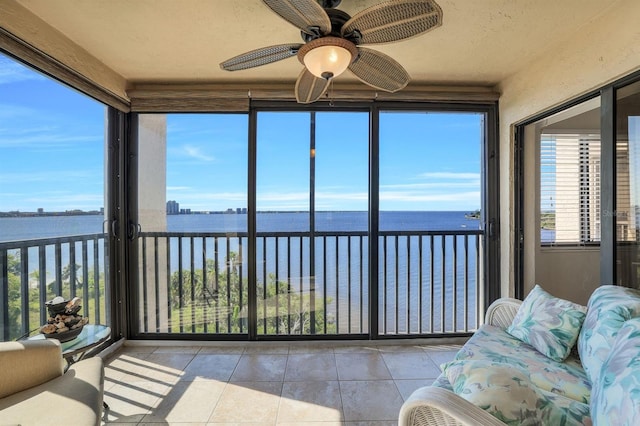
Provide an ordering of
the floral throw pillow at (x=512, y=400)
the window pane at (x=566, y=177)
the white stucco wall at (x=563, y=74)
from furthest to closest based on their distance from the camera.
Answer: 1. the window pane at (x=566, y=177)
2. the white stucco wall at (x=563, y=74)
3. the floral throw pillow at (x=512, y=400)

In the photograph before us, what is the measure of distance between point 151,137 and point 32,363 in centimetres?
202

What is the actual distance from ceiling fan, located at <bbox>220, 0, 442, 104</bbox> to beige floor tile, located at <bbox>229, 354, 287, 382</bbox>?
2111 mm

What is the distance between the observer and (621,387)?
33.7 inches

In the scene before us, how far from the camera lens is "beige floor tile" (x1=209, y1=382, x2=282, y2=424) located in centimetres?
181

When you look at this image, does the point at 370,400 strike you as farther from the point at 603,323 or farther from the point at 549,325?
the point at 603,323

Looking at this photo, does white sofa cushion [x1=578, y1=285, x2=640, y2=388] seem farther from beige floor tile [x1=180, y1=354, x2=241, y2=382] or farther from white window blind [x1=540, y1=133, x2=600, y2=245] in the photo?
beige floor tile [x1=180, y1=354, x2=241, y2=382]

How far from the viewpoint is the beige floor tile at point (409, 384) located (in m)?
2.06

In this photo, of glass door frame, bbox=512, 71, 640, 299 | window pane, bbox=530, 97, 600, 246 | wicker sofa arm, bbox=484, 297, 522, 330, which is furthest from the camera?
window pane, bbox=530, 97, 600, 246

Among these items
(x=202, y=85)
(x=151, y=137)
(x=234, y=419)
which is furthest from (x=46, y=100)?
(x=234, y=419)

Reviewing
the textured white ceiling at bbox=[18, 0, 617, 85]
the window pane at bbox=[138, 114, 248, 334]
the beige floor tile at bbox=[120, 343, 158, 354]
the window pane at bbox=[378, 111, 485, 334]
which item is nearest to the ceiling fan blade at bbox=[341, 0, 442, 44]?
the textured white ceiling at bbox=[18, 0, 617, 85]

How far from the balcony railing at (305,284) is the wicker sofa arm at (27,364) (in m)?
1.43

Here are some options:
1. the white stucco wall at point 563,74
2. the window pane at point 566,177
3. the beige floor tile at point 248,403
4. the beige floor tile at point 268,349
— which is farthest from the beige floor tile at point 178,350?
the window pane at point 566,177

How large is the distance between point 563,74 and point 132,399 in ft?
12.2

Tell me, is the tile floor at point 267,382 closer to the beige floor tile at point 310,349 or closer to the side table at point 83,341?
the beige floor tile at point 310,349
